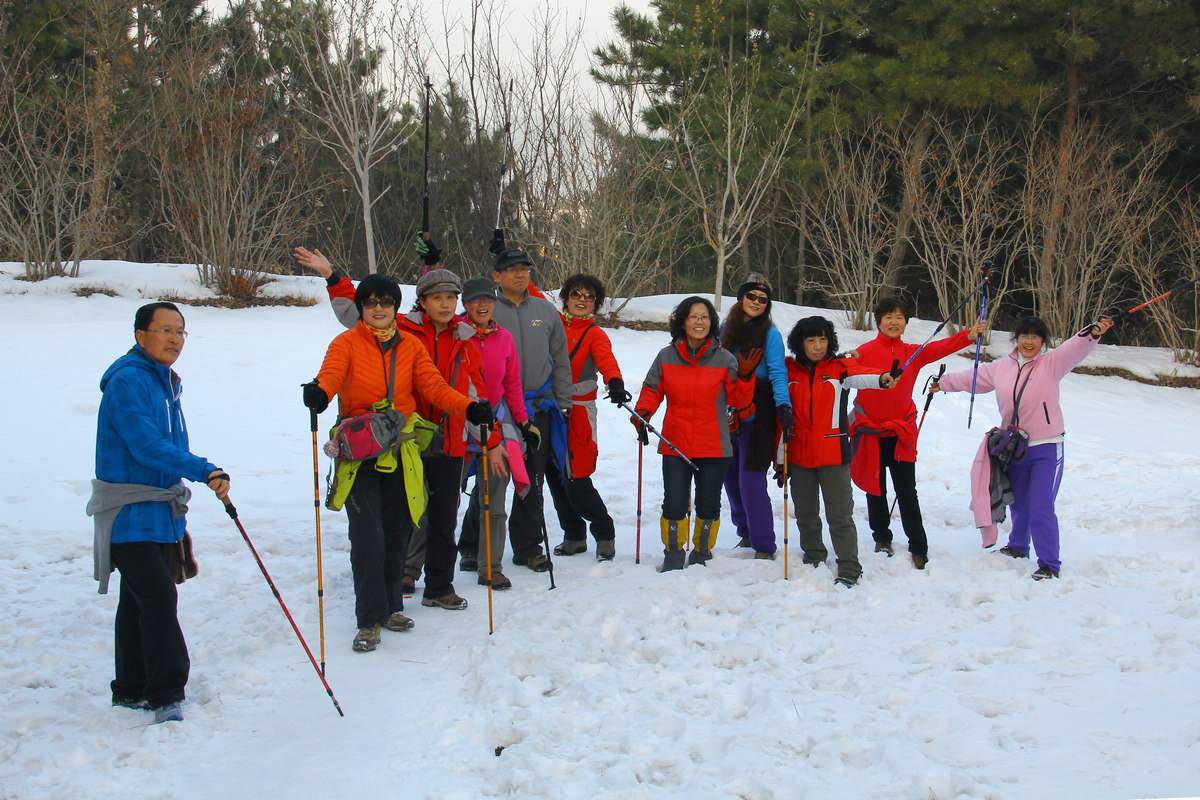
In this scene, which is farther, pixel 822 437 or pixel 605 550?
pixel 605 550

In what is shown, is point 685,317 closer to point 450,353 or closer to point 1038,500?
point 450,353

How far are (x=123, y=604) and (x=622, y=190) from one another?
44.3ft

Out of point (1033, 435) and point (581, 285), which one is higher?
point (581, 285)

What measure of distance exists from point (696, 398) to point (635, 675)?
203 centimetres

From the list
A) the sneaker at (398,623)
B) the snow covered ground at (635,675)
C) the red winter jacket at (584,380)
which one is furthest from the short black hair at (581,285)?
the sneaker at (398,623)

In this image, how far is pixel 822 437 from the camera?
5.41 m

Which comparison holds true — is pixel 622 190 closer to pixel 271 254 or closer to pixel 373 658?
pixel 271 254

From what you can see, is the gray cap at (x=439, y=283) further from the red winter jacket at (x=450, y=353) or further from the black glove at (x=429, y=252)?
the black glove at (x=429, y=252)

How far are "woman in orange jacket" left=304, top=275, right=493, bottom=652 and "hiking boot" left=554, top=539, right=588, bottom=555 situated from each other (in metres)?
1.58

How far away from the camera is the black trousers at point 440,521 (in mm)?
4805

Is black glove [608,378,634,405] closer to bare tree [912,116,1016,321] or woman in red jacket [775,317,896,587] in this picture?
woman in red jacket [775,317,896,587]

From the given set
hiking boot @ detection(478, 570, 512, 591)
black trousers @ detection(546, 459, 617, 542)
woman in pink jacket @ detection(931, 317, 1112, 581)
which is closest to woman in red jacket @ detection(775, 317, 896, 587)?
woman in pink jacket @ detection(931, 317, 1112, 581)

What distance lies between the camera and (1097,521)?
6.91 m

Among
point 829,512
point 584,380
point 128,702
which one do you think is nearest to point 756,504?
point 829,512
